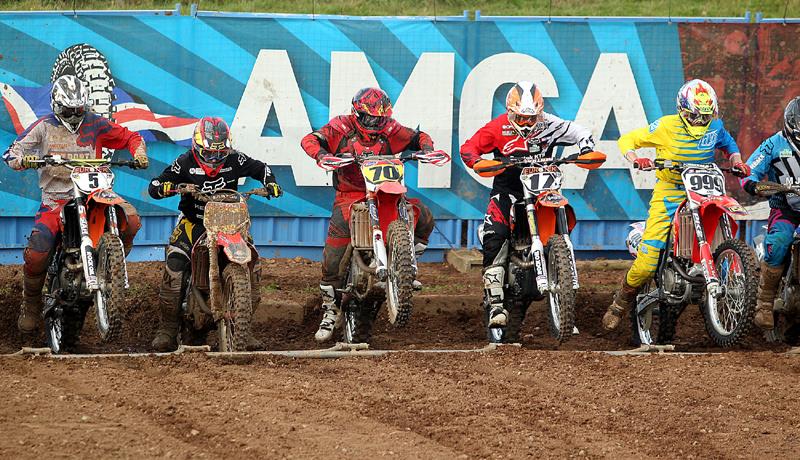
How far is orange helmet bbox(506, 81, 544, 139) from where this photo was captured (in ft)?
34.2

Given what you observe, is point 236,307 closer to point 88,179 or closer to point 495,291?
point 88,179

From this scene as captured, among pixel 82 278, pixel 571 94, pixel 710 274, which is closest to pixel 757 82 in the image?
pixel 571 94

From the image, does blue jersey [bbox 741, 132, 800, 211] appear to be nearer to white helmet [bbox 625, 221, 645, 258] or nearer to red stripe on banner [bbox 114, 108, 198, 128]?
white helmet [bbox 625, 221, 645, 258]

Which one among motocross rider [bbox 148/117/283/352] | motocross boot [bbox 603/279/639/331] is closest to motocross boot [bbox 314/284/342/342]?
motocross rider [bbox 148/117/283/352]

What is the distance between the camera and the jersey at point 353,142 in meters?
10.6

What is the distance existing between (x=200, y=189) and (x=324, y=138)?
121cm

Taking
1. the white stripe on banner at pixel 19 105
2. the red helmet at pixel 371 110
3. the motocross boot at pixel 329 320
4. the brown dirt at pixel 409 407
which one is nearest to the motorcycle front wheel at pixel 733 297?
the brown dirt at pixel 409 407

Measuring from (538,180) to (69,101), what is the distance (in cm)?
404

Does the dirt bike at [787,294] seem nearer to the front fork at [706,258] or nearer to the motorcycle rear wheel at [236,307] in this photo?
the front fork at [706,258]

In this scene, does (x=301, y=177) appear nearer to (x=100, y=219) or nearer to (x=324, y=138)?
(x=324, y=138)

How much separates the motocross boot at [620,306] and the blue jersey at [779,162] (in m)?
1.41

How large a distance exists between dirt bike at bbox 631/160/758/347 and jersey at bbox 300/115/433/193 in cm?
222

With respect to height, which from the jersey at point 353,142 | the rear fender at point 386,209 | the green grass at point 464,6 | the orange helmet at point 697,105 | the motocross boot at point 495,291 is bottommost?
the motocross boot at point 495,291

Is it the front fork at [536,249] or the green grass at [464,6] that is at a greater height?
the green grass at [464,6]
